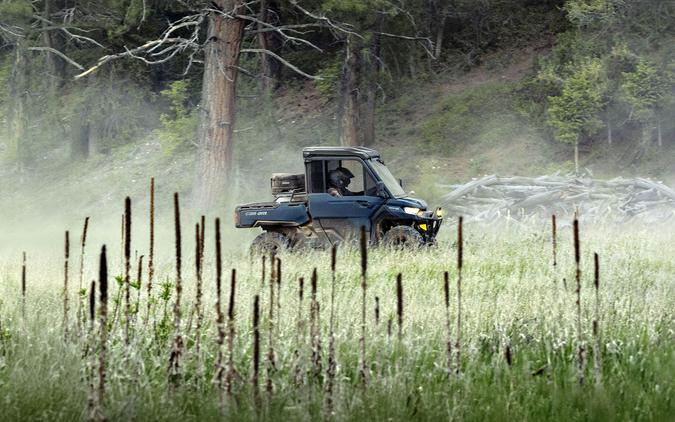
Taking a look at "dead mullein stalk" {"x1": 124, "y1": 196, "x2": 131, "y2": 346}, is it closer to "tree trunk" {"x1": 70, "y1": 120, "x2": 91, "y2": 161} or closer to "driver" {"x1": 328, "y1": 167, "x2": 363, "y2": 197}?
"driver" {"x1": 328, "y1": 167, "x2": 363, "y2": 197}

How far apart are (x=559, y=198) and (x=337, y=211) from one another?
29.1 feet

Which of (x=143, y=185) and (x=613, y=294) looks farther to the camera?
(x=143, y=185)

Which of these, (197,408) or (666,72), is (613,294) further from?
(666,72)

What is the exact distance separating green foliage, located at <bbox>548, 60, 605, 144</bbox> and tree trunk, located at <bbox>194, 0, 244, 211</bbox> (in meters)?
8.64

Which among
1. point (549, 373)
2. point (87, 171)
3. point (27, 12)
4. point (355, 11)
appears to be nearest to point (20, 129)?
point (87, 171)

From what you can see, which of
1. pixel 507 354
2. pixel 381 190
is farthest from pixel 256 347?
pixel 381 190

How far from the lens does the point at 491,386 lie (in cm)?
662

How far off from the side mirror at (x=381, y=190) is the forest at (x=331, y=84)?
6090 mm

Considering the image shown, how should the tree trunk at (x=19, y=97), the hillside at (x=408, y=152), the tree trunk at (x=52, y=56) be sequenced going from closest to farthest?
the hillside at (x=408, y=152)
the tree trunk at (x=19, y=97)
the tree trunk at (x=52, y=56)

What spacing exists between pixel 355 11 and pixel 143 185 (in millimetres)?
9429

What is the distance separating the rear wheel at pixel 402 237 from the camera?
15219 millimetres

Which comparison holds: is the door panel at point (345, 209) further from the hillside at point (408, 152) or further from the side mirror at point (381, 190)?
the hillside at point (408, 152)

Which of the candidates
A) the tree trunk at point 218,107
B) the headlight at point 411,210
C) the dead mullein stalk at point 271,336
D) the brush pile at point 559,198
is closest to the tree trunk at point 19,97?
the tree trunk at point 218,107

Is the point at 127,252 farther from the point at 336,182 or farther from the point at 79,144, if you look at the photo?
the point at 79,144
